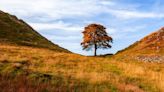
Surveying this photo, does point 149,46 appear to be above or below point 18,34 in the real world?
below

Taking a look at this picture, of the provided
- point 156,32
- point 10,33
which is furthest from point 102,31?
point 156,32

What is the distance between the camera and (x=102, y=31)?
107 m

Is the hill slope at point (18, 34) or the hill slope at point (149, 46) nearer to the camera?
the hill slope at point (18, 34)

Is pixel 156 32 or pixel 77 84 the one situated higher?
pixel 156 32

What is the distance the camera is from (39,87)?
A: 57.9ft

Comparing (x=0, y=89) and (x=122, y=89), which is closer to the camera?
(x=0, y=89)

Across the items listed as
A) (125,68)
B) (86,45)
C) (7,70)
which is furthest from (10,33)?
(7,70)

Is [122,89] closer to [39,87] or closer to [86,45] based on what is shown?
[39,87]

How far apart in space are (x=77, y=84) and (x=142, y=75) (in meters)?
9.44

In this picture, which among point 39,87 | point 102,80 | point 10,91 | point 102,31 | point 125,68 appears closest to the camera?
point 10,91

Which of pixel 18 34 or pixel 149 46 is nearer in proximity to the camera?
pixel 18 34

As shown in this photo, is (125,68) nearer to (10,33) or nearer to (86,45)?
(10,33)

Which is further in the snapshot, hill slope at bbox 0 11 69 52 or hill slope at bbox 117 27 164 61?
hill slope at bbox 117 27 164 61

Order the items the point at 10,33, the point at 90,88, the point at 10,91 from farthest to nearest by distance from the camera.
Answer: the point at 10,33, the point at 90,88, the point at 10,91
